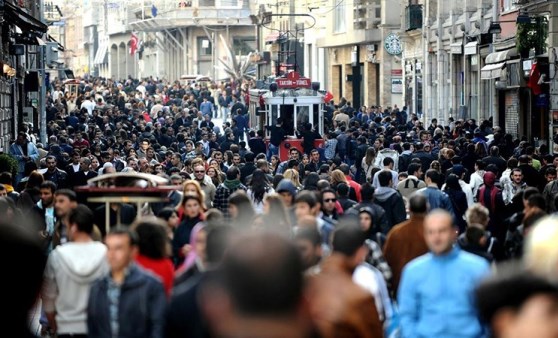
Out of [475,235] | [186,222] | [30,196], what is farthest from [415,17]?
[475,235]

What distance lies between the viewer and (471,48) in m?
44.7

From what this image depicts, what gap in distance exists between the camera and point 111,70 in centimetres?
13225

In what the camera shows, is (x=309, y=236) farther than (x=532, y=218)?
No

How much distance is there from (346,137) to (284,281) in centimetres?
2749

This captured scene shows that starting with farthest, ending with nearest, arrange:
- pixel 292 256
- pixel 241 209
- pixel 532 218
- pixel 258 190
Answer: pixel 258 190, pixel 532 218, pixel 241 209, pixel 292 256

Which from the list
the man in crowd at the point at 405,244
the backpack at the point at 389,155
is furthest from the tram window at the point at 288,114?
the man in crowd at the point at 405,244

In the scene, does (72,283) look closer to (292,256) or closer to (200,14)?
(292,256)

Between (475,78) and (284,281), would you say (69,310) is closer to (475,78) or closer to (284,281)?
(284,281)

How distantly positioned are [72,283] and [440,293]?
272 centimetres

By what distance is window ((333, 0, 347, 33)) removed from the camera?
66188mm

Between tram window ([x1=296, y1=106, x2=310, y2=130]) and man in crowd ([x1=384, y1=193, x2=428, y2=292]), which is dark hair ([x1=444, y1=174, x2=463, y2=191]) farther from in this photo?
tram window ([x1=296, y1=106, x2=310, y2=130])

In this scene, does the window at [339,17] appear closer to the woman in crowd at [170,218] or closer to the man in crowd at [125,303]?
the woman in crowd at [170,218]

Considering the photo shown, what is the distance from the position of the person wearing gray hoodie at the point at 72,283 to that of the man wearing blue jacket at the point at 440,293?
2275 millimetres


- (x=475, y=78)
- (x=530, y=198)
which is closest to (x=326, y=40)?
(x=475, y=78)
